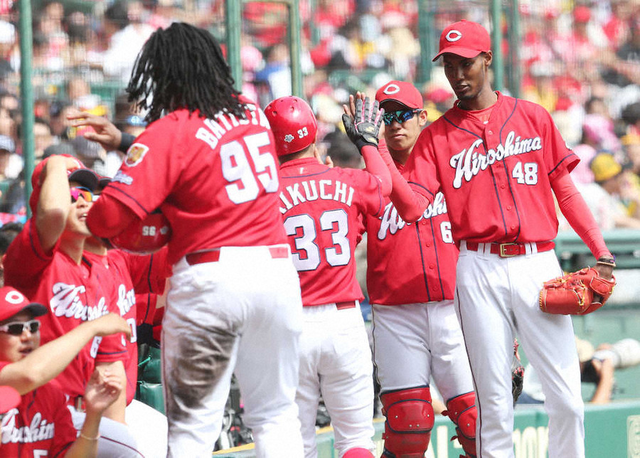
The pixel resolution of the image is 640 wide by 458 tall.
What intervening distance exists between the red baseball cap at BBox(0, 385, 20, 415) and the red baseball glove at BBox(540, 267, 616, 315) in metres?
2.11

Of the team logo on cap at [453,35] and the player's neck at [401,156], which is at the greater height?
the team logo on cap at [453,35]

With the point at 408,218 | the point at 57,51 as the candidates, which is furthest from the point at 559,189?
the point at 57,51

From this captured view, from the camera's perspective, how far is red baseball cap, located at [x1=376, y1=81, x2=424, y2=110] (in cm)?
462

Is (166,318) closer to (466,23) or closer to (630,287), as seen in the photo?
(466,23)

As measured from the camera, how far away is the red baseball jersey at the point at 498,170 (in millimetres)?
4102

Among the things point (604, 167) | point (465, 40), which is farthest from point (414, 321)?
point (604, 167)

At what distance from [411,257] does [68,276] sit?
1.67 metres

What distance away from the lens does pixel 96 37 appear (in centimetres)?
597

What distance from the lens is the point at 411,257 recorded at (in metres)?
4.57

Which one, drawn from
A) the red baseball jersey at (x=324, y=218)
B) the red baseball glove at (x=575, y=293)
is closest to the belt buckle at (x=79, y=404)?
the red baseball jersey at (x=324, y=218)

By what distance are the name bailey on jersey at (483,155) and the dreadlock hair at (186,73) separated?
1.26 m

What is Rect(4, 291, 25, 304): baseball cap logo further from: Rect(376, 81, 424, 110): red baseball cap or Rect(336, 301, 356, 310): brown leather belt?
Rect(376, 81, 424, 110): red baseball cap

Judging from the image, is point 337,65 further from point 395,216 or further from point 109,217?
point 109,217

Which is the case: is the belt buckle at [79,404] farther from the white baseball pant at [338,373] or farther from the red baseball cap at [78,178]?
the white baseball pant at [338,373]
